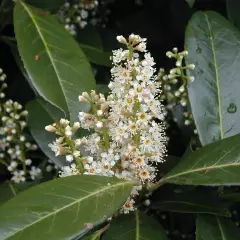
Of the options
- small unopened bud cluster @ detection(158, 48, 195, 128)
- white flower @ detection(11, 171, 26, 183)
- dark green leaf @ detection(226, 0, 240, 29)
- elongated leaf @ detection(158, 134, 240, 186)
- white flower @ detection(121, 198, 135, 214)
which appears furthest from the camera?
dark green leaf @ detection(226, 0, 240, 29)

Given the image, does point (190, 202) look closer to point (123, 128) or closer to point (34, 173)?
point (123, 128)

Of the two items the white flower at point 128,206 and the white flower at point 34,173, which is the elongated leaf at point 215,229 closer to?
the white flower at point 128,206

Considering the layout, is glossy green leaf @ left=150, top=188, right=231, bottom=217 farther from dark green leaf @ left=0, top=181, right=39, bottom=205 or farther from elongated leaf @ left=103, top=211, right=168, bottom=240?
dark green leaf @ left=0, top=181, right=39, bottom=205

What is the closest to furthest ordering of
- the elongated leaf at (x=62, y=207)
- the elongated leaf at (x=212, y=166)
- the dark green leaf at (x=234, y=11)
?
the elongated leaf at (x=62, y=207), the elongated leaf at (x=212, y=166), the dark green leaf at (x=234, y=11)

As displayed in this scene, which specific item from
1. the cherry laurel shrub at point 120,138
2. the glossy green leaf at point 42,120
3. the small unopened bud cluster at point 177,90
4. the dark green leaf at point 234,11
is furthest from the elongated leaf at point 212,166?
the dark green leaf at point 234,11

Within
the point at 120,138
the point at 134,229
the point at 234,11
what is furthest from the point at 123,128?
the point at 234,11

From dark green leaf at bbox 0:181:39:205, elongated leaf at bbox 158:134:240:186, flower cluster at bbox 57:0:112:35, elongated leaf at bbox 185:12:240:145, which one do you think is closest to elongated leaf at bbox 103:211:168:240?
elongated leaf at bbox 158:134:240:186

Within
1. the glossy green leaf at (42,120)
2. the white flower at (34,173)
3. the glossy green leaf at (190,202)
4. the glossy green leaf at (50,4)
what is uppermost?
the glossy green leaf at (50,4)

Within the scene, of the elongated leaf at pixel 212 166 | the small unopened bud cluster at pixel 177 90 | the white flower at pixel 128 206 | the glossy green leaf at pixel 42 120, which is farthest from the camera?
the glossy green leaf at pixel 42 120
